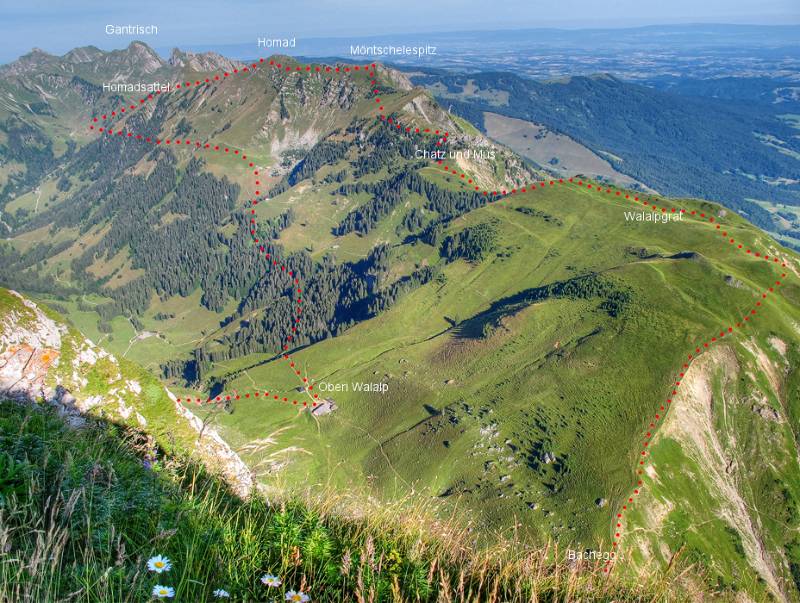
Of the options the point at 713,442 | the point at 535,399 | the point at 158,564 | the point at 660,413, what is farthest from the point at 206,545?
the point at 713,442

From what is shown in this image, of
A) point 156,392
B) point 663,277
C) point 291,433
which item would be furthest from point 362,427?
point 156,392

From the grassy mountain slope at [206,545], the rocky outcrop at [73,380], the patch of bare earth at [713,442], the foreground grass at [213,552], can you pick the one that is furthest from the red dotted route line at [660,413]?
the foreground grass at [213,552]

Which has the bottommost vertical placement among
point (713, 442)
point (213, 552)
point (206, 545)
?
point (713, 442)

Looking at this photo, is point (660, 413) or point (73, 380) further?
point (660, 413)

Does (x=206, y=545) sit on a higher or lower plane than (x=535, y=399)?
higher

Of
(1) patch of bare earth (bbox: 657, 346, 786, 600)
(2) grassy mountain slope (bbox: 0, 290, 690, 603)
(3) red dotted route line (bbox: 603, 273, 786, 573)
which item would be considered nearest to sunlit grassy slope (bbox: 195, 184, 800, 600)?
(3) red dotted route line (bbox: 603, 273, 786, 573)

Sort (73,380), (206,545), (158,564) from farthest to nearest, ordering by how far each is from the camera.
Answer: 1. (73,380)
2. (206,545)
3. (158,564)

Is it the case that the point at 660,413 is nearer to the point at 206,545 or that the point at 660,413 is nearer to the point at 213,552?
the point at 206,545

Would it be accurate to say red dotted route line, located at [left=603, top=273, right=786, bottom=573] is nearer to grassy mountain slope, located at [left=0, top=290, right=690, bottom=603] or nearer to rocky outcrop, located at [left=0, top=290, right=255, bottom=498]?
rocky outcrop, located at [left=0, top=290, right=255, bottom=498]

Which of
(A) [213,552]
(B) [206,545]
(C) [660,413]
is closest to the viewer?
(A) [213,552]
